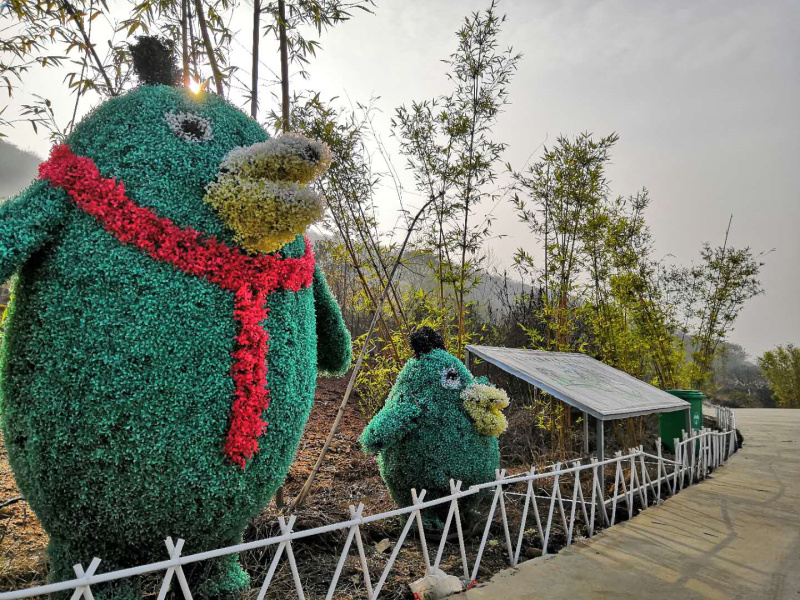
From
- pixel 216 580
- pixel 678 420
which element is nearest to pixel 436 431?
pixel 216 580

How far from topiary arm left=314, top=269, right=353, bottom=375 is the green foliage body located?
0.57m

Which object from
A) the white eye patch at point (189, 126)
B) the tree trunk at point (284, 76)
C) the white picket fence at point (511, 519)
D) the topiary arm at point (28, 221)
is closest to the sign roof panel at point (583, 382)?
the white picket fence at point (511, 519)

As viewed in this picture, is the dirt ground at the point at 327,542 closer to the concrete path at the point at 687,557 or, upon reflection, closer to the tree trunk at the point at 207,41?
the concrete path at the point at 687,557

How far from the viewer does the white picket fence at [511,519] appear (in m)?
1.81

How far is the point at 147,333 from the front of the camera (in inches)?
78.4

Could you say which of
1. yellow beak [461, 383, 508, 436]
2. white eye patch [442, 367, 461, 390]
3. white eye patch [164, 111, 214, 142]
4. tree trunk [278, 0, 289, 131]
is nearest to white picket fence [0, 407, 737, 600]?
yellow beak [461, 383, 508, 436]

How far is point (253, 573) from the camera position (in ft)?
9.53

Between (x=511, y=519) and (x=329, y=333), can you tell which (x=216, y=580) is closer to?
(x=329, y=333)

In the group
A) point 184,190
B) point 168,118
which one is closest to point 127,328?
point 184,190

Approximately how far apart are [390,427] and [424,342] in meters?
0.66

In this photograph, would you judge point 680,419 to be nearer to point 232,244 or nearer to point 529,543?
point 529,543

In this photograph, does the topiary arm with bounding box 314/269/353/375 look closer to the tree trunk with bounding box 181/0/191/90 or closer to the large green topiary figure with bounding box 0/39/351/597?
the large green topiary figure with bounding box 0/39/351/597

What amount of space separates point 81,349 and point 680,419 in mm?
7542

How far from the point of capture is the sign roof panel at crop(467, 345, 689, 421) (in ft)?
13.5
